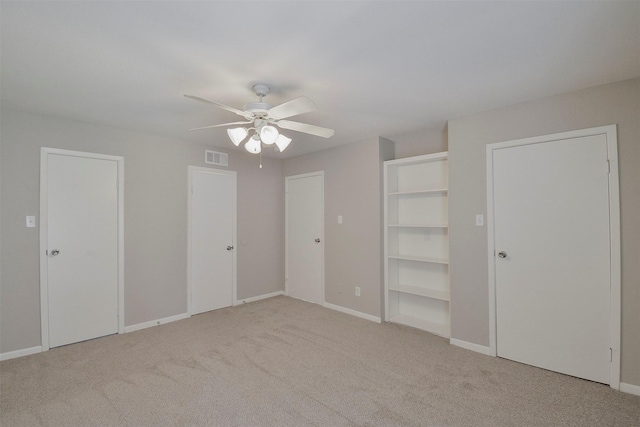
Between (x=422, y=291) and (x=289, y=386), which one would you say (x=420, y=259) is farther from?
(x=289, y=386)

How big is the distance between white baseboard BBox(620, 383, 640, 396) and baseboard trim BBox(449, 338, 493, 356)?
904mm

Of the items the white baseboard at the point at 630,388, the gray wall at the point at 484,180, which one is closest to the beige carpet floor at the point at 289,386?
the white baseboard at the point at 630,388

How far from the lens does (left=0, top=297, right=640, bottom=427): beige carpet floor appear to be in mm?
1992

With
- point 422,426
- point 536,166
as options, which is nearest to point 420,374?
point 422,426

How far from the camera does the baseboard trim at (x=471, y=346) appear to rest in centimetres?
291

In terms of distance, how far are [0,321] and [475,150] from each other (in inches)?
191

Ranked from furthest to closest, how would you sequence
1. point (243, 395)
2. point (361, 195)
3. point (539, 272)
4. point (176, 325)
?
point (361, 195), point (176, 325), point (539, 272), point (243, 395)

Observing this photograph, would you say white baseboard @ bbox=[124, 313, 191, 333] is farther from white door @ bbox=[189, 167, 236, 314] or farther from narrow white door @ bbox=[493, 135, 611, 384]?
narrow white door @ bbox=[493, 135, 611, 384]

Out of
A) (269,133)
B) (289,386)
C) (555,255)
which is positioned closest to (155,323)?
(289,386)

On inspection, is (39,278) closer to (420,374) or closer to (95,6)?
(95,6)

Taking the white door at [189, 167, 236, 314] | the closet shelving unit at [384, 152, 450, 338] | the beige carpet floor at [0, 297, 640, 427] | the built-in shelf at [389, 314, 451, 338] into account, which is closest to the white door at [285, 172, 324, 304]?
the white door at [189, 167, 236, 314]

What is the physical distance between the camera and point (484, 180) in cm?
294

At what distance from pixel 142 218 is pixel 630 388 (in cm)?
491

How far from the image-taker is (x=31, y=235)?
2.93 m
